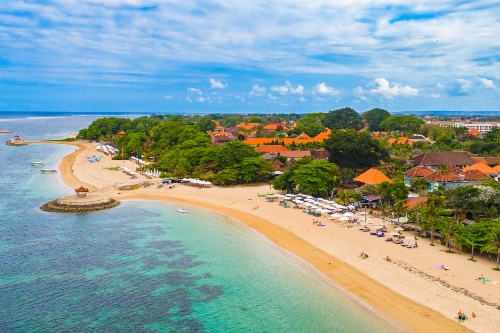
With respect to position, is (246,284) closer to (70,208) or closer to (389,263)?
(389,263)

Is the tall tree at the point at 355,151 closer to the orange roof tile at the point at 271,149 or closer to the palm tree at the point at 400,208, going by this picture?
the palm tree at the point at 400,208

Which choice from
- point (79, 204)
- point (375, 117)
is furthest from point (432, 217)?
point (375, 117)

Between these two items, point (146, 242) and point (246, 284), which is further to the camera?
point (146, 242)

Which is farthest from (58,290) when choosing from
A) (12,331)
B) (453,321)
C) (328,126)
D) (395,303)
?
(328,126)

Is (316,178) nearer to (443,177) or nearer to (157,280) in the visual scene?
(443,177)

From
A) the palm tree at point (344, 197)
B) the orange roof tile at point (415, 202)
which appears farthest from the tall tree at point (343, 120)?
the orange roof tile at point (415, 202)

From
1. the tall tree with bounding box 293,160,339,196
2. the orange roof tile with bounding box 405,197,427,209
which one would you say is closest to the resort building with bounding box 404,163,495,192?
the orange roof tile with bounding box 405,197,427,209

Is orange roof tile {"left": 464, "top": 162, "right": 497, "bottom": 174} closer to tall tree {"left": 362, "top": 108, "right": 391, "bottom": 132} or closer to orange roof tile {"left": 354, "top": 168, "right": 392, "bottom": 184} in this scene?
orange roof tile {"left": 354, "top": 168, "right": 392, "bottom": 184}
